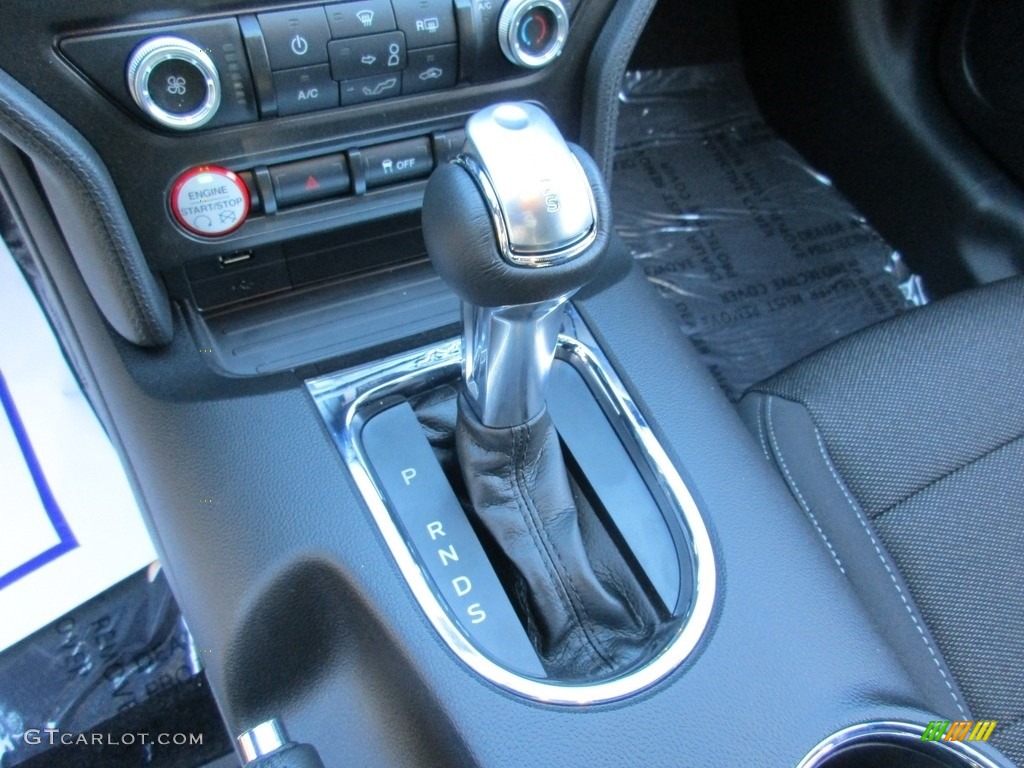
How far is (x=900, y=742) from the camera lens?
565mm

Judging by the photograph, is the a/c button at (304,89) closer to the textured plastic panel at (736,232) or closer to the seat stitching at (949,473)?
the seat stitching at (949,473)

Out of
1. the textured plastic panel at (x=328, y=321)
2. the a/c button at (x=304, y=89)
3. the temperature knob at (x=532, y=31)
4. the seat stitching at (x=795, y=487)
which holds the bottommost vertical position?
the seat stitching at (x=795, y=487)

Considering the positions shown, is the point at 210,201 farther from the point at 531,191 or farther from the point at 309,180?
the point at 531,191

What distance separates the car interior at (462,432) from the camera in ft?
1.69

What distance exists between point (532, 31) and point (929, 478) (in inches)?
21.0

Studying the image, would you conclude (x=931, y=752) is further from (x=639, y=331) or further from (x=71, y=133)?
(x=71, y=133)

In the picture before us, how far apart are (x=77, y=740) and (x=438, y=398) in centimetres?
50

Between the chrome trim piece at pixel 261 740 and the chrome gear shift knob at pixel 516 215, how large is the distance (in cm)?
32

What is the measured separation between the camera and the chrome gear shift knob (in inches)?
16.2

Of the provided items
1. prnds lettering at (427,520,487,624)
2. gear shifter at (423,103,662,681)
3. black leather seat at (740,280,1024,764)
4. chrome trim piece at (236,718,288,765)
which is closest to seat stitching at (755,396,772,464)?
black leather seat at (740,280,1024,764)

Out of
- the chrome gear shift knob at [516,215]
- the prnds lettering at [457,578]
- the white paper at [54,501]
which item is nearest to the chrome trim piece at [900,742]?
the prnds lettering at [457,578]

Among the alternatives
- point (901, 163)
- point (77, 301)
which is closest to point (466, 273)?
point (77, 301)

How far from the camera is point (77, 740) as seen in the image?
2.68ft

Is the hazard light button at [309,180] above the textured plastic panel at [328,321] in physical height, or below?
above
